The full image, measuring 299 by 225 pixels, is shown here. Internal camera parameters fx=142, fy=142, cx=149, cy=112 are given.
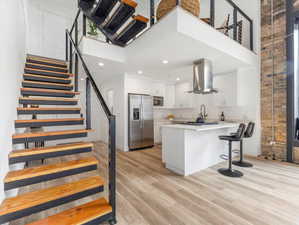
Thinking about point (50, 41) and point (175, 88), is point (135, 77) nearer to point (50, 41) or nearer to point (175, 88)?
point (175, 88)

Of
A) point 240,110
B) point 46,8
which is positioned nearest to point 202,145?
point 240,110

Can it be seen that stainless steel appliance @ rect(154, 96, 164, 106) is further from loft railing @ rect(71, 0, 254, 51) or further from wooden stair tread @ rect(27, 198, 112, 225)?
wooden stair tread @ rect(27, 198, 112, 225)

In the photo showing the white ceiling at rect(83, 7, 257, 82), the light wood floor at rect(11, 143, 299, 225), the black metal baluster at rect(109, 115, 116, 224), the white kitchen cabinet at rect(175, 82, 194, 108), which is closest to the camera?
the black metal baluster at rect(109, 115, 116, 224)

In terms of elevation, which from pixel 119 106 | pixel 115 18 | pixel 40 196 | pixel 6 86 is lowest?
pixel 40 196

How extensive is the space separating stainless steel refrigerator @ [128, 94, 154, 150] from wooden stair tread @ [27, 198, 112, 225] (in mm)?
3190

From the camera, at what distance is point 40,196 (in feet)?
4.77

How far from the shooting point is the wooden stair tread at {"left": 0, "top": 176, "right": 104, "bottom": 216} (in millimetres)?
1278

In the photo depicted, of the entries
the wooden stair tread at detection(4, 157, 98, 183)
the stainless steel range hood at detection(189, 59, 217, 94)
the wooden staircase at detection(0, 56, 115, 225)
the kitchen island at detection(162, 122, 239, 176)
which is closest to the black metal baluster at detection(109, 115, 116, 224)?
the wooden staircase at detection(0, 56, 115, 225)

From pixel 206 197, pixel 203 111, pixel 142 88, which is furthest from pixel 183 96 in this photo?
pixel 206 197

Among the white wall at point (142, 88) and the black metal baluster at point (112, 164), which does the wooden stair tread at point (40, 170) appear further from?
the white wall at point (142, 88)

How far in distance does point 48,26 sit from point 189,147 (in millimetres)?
6713

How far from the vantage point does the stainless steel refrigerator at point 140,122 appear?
15.9ft

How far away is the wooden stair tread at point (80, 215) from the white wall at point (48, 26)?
5.90 meters

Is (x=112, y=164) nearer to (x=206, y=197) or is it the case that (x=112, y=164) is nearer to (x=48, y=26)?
(x=206, y=197)
